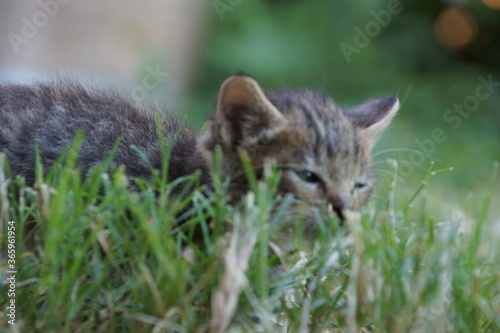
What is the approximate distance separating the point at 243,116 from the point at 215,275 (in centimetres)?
83

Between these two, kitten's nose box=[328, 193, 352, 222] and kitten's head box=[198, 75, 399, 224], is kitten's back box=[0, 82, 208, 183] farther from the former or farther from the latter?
kitten's nose box=[328, 193, 352, 222]

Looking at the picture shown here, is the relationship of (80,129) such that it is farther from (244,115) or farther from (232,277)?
(232,277)

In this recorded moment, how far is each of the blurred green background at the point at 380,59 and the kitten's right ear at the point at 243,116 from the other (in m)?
3.95

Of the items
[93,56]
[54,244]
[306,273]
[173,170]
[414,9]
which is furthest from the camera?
[414,9]

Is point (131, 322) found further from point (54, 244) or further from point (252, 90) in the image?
point (252, 90)

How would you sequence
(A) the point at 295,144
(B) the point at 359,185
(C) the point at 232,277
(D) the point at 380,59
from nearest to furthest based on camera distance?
(C) the point at 232,277, (A) the point at 295,144, (B) the point at 359,185, (D) the point at 380,59

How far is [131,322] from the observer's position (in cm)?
221

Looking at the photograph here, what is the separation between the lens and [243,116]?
289cm

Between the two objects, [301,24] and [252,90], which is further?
[301,24]

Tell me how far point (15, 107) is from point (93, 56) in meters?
3.67

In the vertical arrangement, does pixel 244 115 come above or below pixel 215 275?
above

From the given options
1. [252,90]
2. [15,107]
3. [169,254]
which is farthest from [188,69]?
[169,254]

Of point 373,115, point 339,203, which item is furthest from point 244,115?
point 373,115

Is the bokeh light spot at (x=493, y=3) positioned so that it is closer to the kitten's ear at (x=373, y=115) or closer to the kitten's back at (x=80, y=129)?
the kitten's ear at (x=373, y=115)
